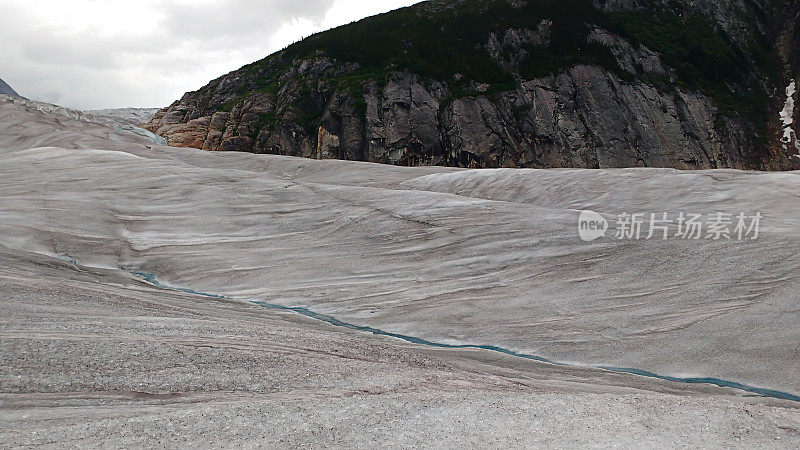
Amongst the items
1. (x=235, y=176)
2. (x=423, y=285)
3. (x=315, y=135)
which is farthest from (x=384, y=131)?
(x=423, y=285)

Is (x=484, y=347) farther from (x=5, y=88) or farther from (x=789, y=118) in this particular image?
(x=5, y=88)

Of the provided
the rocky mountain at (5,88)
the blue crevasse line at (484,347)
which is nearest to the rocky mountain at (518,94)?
the blue crevasse line at (484,347)

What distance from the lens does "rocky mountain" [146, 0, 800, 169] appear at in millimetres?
52875

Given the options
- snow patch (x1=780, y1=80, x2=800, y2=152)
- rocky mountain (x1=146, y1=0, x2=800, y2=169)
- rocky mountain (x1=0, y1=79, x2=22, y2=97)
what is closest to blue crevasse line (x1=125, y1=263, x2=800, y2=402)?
rocky mountain (x1=146, y1=0, x2=800, y2=169)

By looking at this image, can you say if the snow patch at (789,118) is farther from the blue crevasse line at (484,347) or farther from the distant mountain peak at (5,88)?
the distant mountain peak at (5,88)

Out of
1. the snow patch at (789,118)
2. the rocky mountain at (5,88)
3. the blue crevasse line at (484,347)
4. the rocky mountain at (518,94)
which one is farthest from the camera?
the rocky mountain at (5,88)

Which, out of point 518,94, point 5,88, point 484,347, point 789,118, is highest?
point 5,88

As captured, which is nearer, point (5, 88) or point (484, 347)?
point (484, 347)

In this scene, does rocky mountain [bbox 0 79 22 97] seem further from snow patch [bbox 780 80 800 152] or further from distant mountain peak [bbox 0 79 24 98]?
snow patch [bbox 780 80 800 152]

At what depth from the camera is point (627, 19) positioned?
210 ft

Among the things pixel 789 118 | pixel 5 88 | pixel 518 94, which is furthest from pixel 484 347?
pixel 5 88

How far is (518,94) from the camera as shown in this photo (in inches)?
2174

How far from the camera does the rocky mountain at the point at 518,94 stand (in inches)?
2082

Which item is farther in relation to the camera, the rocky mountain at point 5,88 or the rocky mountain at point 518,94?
the rocky mountain at point 5,88
